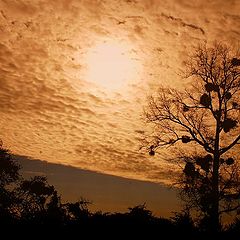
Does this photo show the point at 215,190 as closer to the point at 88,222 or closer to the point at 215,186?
the point at 215,186

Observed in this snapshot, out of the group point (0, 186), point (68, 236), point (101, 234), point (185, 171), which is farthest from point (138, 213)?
point (0, 186)

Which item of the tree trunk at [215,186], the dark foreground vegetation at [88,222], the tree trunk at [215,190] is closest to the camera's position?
the dark foreground vegetation at [88,222]

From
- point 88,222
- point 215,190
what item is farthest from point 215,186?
point 88,222

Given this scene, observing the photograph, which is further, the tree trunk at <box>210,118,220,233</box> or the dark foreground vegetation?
the tree trunk at <box>210,118,220,233</box>

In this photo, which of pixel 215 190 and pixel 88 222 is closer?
pixel 88 222

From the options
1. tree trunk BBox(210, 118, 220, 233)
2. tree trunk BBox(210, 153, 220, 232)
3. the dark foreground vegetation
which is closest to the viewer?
the dark foreground vegetation

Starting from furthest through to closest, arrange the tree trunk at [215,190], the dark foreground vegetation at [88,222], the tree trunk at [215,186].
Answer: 1. the tree trunk at [215,190]
2. the tree trunk at [215,186]
3. the dark foreground vegetation at [88,222]

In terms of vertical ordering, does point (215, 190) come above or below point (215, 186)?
below

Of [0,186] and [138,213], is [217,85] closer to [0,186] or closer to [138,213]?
[138,213]

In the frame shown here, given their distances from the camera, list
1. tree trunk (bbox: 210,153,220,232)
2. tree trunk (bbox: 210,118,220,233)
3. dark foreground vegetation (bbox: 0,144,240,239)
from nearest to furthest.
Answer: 1. dark foreground vegetation (bbox: 0,144,240,239)
2. tree trunk (bbox: 210,118,220,233)
3. tree trunk (bbox: 210,153,220,232)

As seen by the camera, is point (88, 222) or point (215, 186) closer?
point (88, 222)

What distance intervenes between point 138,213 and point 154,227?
2.08ft

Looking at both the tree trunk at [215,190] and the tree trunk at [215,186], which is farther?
the tree trunk at [215,190]

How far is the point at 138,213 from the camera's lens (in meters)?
11.9
